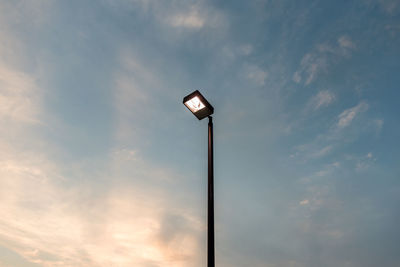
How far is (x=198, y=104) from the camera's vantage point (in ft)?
21.2

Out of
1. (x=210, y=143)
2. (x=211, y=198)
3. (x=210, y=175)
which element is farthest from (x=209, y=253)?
(x=210, y=143)

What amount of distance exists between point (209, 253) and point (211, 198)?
1.21m

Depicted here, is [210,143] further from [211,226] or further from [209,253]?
[209,253]

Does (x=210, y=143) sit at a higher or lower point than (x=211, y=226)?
higher

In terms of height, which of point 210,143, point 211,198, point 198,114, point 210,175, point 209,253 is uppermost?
point 198,114

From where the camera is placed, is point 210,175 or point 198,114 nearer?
point 210,175

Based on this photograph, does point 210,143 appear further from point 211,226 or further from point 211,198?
point 211,226

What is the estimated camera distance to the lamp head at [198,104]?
638 centimetres

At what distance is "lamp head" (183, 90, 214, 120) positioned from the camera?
6.38m

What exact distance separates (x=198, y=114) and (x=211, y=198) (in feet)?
8.48

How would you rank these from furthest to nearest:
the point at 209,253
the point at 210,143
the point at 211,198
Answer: the point at 210,143, the point at 211,198, the point at 209,253

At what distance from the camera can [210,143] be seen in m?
6.32

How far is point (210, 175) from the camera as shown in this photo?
5727 millimetres

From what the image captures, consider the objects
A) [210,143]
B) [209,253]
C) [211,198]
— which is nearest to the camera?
[209,253]
